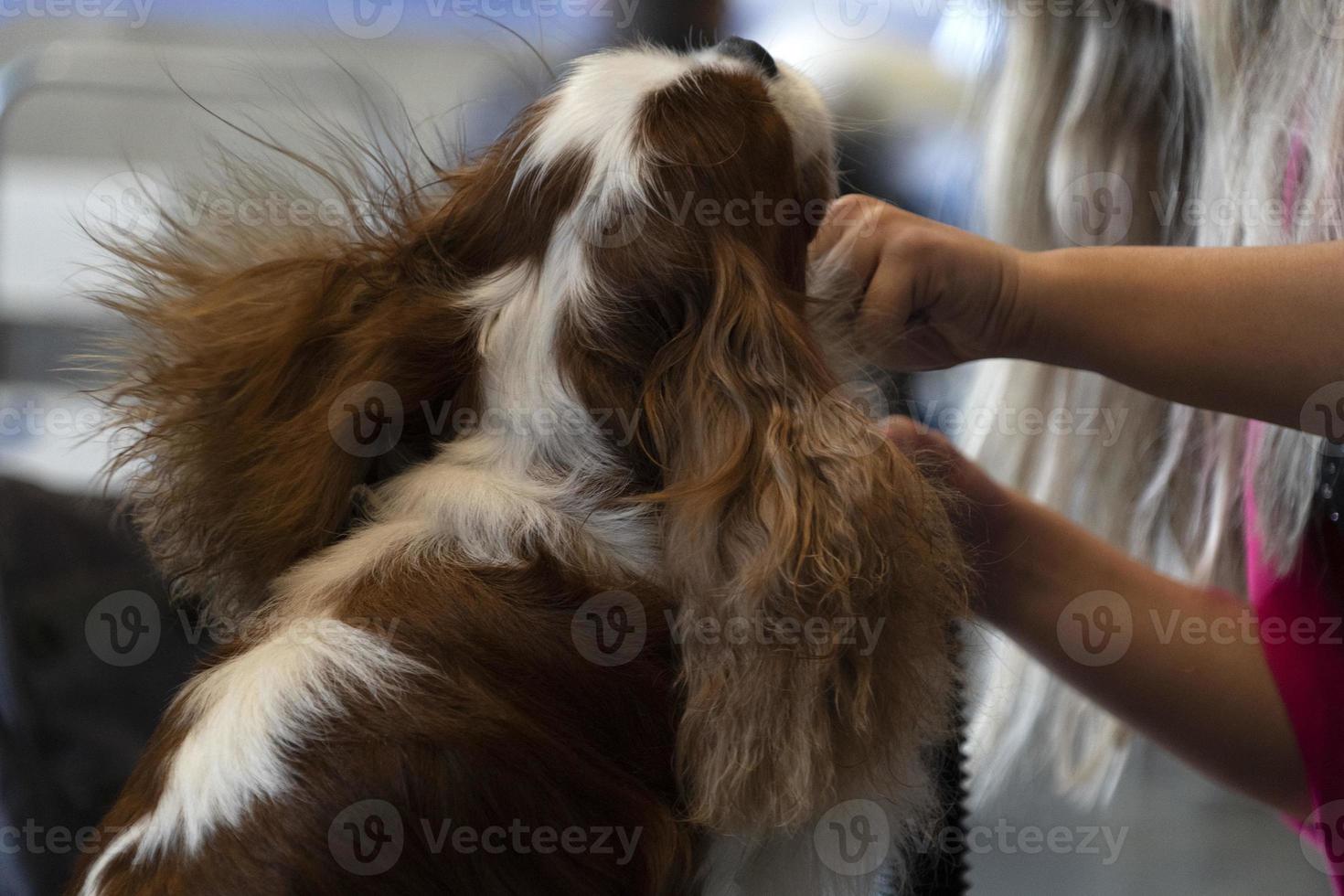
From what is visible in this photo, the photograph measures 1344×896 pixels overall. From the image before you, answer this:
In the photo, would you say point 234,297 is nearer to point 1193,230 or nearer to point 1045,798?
point 1193,230

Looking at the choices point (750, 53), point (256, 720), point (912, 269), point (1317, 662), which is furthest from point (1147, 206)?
point (256, 720)

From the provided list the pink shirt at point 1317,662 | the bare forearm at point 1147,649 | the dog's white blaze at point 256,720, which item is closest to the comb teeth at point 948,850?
the bare forearm at point 1147,649

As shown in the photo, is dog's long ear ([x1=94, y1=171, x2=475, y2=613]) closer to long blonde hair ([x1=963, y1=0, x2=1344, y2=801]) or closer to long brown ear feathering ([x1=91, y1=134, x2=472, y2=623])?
long brown ear feathering ([x1=91, y1=134, x2=472, y2=623])

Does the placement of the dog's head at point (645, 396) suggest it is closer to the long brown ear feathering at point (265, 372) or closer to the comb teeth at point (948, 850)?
the long brown ear feathering at point (265, 372)

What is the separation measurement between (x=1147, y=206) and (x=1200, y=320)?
0.79 meters

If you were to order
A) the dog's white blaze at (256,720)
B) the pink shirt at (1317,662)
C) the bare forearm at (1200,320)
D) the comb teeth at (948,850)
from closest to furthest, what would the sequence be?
1. the dog's white blaze at (256,720)
2. the bare forearm at (1200,320)
3. the comb teeth at (948,850)
4. the pink shirt at (1317,662)

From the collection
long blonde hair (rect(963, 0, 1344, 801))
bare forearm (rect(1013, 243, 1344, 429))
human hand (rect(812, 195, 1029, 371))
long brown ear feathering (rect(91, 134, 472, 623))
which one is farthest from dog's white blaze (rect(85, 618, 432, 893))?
long blonde hair (rect(963, 0, 1344, 801))

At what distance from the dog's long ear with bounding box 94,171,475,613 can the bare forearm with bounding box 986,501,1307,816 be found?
0.65m

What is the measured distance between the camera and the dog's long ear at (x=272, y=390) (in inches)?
33.0

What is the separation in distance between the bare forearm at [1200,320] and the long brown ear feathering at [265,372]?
0.50 m

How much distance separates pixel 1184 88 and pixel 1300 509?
593 millimetres

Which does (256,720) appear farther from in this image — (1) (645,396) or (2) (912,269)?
(2) (912,269)

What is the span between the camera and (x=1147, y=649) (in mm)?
1164

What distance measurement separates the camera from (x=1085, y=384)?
1.59 m
